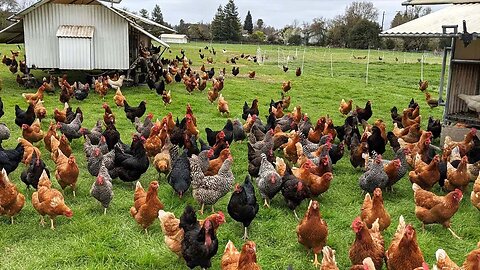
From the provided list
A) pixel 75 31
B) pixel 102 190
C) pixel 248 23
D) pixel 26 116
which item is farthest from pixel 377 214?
pixel 248 23

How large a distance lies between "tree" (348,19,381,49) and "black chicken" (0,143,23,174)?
55490 millimetres

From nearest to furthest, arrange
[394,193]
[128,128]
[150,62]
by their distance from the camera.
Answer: [394,193] < [128,128] < [150,62]

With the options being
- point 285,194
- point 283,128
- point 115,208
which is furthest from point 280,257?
point 283,128

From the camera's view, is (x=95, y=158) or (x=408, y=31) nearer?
(x=95, y=158)

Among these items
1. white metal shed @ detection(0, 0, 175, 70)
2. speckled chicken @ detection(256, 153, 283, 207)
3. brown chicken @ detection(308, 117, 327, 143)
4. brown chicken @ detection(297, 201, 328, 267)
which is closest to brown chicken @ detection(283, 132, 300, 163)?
brown chicken @ detection(308, 117, 327, 143)

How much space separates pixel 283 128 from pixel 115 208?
4.79 meters

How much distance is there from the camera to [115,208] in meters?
6.62

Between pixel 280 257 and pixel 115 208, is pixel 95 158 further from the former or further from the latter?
pixel 280 257

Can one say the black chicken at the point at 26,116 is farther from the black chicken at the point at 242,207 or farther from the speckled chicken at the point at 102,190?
the black chicken at the point at 242,207

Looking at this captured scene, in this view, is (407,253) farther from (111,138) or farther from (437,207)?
(111,138)

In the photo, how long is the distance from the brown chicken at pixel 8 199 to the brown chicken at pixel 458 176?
21.6 ft

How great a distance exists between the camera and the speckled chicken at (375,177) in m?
6.95

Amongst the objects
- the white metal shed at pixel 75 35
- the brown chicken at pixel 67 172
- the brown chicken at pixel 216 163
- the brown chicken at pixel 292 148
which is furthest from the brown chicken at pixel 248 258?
the white metal shed at pixel 75 35

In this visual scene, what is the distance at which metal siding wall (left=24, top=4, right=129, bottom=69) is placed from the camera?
1727 centimetres
